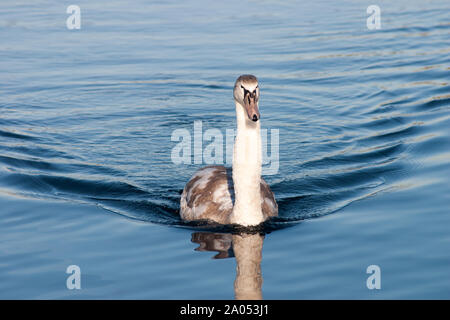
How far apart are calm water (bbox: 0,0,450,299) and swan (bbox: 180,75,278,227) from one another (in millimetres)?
311

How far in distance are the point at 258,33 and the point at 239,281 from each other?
1587cm

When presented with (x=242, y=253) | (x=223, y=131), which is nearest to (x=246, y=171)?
(x=242, y=253)

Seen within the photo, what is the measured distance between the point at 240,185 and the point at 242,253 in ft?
3.49

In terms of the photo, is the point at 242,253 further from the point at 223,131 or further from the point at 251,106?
the point at 223,131

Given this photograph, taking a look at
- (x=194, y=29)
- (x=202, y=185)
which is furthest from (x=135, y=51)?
(x=202, y=185)

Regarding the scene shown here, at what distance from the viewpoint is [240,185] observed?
10609 mm

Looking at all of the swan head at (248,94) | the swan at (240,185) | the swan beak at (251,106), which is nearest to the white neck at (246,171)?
the swan at (240,185)

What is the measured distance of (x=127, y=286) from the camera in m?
8.84

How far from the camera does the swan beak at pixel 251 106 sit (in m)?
9.31

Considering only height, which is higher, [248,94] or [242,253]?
[248,94]

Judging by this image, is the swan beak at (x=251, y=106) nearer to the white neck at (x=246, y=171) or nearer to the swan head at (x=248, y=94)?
the swan head at (x=248, y=94)

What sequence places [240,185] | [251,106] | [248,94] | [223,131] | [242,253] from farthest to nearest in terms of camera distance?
[223,131]
[240,185]
[242,253]
[248,94]
[251,106]

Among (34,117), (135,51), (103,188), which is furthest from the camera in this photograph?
(135,51)

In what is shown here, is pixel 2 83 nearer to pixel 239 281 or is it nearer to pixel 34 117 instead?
pixel 34 117
